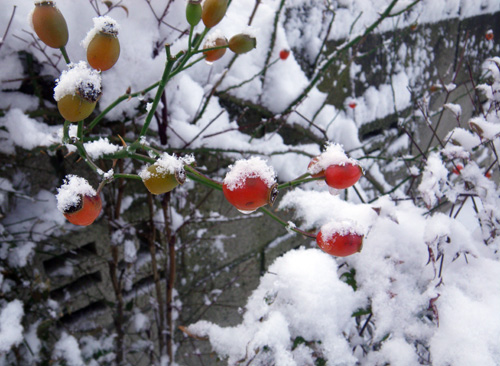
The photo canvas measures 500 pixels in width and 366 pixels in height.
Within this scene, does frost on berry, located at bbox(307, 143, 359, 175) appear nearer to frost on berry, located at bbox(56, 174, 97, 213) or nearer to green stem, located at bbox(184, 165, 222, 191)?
green stem, located at bbox(184, 165, 222, 191)

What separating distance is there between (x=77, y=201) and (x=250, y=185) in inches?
7.6

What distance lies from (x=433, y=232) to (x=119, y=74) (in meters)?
0.84

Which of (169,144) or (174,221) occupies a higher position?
(169,144)

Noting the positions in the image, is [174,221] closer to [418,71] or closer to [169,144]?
[169,144]

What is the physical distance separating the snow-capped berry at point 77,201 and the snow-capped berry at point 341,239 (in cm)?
30

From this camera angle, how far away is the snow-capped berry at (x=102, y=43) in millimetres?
432

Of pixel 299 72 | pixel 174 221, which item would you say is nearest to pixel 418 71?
pixel 299 72

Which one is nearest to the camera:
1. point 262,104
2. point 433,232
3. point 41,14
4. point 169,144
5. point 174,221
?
point 41,14

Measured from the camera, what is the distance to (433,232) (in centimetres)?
70

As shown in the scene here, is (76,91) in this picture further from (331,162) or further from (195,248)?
(195,248)

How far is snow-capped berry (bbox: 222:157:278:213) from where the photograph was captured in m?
0.40

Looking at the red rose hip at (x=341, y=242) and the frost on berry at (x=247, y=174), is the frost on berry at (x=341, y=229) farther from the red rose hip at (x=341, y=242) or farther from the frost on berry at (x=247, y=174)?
the frost on berry at (x=247, y=174)

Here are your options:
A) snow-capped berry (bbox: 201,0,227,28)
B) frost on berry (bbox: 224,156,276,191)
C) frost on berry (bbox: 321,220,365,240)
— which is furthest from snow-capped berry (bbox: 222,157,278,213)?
snow-capped berry (bbox: 201,0,227,28)

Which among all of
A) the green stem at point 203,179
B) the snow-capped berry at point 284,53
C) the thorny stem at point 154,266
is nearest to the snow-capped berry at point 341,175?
the green stem at point 203,179
